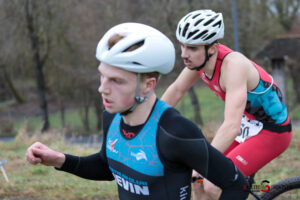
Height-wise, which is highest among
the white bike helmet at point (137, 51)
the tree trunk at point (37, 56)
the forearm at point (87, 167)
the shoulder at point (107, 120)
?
the white bike helmet at point (137, 51)

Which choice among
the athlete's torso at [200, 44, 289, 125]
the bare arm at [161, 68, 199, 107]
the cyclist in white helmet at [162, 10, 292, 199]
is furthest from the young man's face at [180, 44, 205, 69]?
the bare arm at [161, 68, 199, 107]

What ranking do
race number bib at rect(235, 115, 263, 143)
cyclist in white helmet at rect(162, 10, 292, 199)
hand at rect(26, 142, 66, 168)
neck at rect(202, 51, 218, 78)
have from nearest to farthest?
hand at rect(26, 142, 66, 168)
cyclist in white helmet at rect(162, 10, 292, 199)
neck at rect(202, 51, 218, 78)
race number bib at rect(235, 115, 263, 143)

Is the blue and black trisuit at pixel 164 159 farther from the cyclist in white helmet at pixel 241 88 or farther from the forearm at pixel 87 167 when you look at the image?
the cyclist in white helmet at pixel 241 88

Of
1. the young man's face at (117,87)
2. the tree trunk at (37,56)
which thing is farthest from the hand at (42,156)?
the tree trunk at (37,56)

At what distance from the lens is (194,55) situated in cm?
318

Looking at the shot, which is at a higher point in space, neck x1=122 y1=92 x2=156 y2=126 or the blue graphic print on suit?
neck x1=122 y1=92 x2=156 y2=126

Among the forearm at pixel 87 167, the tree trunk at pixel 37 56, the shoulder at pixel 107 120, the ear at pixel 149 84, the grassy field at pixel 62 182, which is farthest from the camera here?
the tree trunk at pixel 37 56

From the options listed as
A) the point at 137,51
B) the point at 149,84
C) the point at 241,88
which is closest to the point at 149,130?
the point at 149,84

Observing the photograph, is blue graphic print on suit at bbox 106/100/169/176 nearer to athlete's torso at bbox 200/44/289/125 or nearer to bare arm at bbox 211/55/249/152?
bare arm at bbox 211/55/249/152

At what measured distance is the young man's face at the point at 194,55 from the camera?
125 inches

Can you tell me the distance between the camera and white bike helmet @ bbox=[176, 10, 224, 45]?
313 cm

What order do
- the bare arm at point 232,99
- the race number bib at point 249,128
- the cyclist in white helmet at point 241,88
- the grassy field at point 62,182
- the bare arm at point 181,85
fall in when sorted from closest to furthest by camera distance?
the bare arm at point 232,99 < the cyclist in white helmet at point 241,88 < the race number bib at point 249,128 < the bare arm at point 181,85 < the grassy field at point 62,182

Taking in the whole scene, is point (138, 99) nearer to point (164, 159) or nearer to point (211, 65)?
point (164, 159)

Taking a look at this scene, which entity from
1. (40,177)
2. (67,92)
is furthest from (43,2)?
(40,177)
